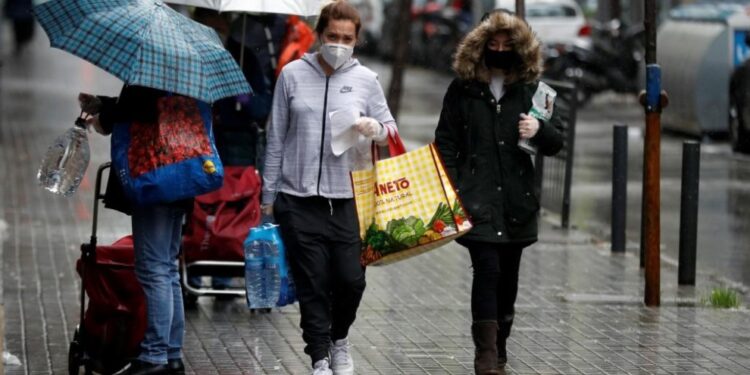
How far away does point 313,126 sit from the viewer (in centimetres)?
684

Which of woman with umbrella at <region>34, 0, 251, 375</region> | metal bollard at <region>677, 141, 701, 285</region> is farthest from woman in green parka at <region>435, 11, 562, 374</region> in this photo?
metal bollard at <region>677, 141, 701, 285</region>

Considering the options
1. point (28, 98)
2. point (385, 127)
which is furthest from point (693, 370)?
point (28, 98)

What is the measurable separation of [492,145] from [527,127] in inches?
8.5

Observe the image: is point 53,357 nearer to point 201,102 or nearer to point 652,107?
point 201,102

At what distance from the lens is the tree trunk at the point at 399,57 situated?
19656 millimetres

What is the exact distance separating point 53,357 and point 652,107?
386 centimetres

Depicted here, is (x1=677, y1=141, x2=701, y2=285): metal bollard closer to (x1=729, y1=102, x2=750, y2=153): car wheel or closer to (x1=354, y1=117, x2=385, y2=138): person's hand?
(x1=354, y1=117, x2=385, y2=138): person's hand

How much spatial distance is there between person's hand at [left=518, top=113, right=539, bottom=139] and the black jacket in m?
0.06

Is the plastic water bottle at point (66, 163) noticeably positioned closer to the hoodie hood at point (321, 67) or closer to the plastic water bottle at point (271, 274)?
the plastic water bottle at point (271, 274)

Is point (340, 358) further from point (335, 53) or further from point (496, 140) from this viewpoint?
point (335, 53)

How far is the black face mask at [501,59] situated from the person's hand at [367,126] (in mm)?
699

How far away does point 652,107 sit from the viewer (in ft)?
31.1

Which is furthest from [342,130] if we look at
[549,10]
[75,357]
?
[549,10]

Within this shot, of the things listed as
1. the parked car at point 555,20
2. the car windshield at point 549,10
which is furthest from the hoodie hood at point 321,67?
the car windshield at point 549,10
